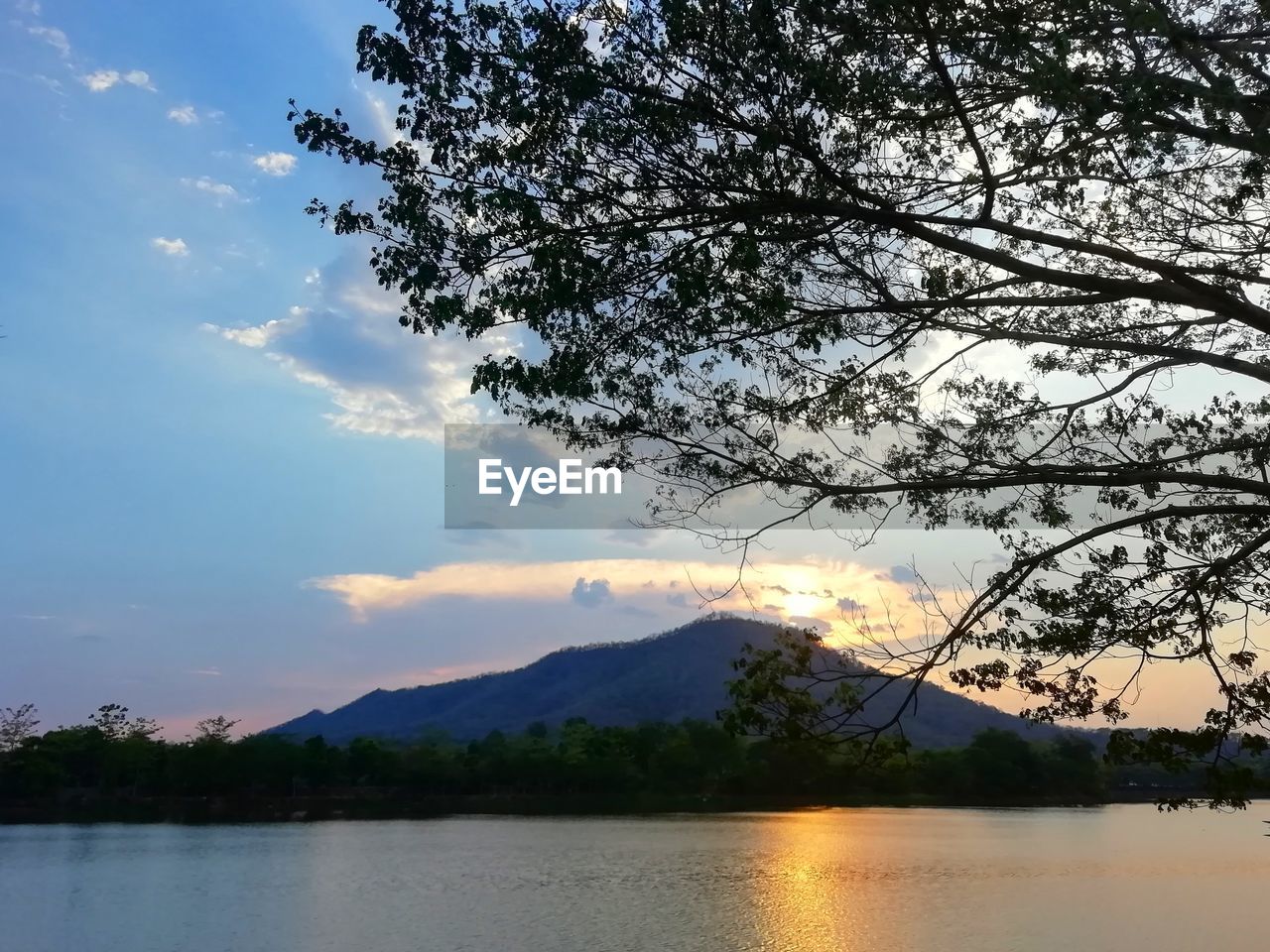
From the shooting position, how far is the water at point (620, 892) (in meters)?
18.3

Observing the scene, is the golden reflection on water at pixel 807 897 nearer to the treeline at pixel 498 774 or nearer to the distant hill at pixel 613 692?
the treeline at pixel 498 774

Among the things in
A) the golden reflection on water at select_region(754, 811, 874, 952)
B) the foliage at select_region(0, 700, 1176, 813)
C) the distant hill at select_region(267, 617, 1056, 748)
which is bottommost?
the golden reflection on water at select_region(754, 811, 874, 952)

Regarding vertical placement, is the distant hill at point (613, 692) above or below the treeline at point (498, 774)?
above

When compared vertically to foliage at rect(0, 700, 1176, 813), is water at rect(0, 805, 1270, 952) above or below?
below

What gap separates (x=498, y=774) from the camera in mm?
68750

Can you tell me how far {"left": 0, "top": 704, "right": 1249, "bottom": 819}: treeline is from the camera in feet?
196

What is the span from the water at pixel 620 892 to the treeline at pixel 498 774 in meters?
18.9

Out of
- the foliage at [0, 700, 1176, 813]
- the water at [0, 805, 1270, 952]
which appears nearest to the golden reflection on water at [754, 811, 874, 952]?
the water at [0, 805, 1270, 952]

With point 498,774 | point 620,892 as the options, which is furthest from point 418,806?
point 620,892

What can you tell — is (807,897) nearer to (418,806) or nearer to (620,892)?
(620,892)

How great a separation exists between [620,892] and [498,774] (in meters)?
46.9

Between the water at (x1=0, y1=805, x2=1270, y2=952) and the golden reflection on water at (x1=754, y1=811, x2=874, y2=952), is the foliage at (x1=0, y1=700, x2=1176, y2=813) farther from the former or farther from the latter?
the golden reflection on water at (x1=754, y1=811, x2=874, y2=952)

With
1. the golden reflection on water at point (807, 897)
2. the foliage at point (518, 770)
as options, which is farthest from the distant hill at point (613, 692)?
the golden reflection on water at point (807, 897)

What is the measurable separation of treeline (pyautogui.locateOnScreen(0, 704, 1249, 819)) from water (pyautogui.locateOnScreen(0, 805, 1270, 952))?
18868 millimetres
